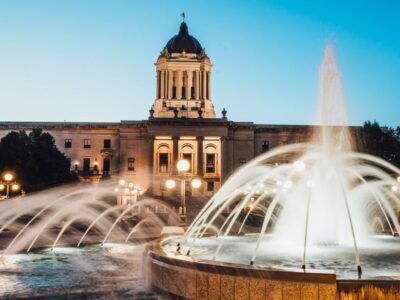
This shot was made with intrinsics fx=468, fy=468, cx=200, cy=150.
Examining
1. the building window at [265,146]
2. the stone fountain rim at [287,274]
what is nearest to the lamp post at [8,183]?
the stone fountain rim at [287,274]

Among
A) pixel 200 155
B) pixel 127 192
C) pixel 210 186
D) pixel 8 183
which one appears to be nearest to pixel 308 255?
pixel 8 183

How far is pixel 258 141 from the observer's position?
231 feet

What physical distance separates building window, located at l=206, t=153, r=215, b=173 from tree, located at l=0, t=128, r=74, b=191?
20.4 meters

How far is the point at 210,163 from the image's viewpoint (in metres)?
68.2

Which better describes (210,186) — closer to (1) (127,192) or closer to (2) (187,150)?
(2) (187,150)

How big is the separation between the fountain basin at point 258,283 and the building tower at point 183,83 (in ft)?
215

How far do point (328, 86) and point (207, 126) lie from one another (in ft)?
152

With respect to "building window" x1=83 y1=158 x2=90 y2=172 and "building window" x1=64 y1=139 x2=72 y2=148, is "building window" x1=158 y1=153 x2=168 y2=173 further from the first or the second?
→ "building window" x1=64 y1=139 x2=72 y2=148

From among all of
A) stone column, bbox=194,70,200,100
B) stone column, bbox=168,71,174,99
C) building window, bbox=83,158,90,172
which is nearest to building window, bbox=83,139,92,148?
building window, bbox=83,158,90,172

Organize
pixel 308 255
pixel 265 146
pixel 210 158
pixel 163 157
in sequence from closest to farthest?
pixel 308 255 < pixel 210 158 < pixel 163 157 < pixel 265 146

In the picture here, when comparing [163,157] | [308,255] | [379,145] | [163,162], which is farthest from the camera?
[163,157]

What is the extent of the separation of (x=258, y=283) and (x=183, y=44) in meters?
73.5

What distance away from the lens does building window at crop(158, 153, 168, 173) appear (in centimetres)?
6797

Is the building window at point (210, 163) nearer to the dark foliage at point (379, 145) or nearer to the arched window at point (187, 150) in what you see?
the arched window at point (187, 150)
